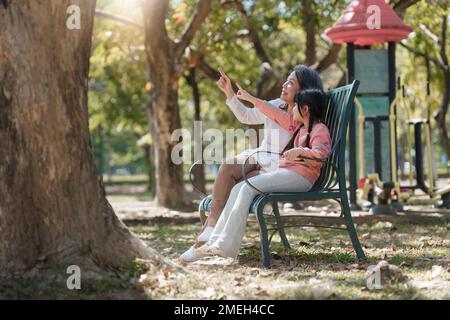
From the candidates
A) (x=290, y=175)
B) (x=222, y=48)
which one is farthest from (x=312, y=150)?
(x=222, y=48)

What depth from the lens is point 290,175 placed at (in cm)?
610

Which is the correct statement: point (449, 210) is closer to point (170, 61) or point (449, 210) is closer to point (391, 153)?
point (391, 153)

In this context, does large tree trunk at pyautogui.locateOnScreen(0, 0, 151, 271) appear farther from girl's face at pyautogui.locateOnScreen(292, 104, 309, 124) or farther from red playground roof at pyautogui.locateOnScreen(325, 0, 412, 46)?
red playground roof at pyautogui.locateOnScreen(325, 0, 412, 46)

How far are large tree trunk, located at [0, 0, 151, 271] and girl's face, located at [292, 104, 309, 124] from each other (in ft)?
5.67

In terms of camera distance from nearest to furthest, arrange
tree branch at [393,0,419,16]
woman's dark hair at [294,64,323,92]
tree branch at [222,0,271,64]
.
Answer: woman's dark hair at [294,64,323,92] < tree branch at [393,0,419,16] < tree branch at [222,0,271,64]

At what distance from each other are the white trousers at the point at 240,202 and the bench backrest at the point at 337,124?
176 mm

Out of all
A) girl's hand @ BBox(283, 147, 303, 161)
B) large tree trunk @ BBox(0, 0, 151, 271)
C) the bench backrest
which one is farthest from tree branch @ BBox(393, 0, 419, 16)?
large tree trunk @ BBox(0, 0, 151, 271)

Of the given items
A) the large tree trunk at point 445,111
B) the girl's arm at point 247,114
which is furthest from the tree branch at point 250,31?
the girl's arm at point 247,114

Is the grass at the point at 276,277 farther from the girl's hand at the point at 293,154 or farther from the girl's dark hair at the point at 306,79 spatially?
the girl's dark hair at the point at 306,79

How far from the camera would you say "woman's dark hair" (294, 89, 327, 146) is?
20.5ft

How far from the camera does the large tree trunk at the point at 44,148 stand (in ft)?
16.3

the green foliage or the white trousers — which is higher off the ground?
the green foliage

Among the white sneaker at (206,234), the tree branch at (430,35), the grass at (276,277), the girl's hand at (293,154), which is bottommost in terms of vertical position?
the grass at (276,277)

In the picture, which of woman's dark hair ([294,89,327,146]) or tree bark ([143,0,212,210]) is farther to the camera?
tree bark ([143,0,212,210])
